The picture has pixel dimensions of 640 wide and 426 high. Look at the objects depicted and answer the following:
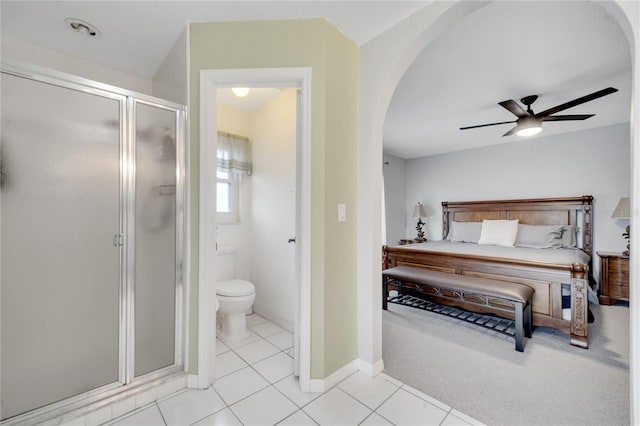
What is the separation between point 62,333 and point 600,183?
19.5ft

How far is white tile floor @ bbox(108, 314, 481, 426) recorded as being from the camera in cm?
152

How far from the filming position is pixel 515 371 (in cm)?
201

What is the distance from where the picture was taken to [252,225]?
10.6 feet

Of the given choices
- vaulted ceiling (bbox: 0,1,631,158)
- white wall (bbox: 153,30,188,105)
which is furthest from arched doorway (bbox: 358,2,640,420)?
white wall (bbox: 153,30,188,105)

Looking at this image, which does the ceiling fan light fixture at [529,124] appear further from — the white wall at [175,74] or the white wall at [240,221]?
the white wall at [175,74]

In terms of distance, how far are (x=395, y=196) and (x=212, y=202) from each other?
4.43 metres

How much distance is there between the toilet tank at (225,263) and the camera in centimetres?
289

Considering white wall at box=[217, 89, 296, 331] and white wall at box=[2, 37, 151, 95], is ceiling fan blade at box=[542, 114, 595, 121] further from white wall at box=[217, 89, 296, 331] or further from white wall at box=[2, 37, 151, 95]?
white wall at box=[2, 37, 151, 95]

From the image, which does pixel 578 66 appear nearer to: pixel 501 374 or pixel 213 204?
pixel 501 374

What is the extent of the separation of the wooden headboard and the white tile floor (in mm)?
3875

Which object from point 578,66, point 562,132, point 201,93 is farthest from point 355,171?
point 562,132

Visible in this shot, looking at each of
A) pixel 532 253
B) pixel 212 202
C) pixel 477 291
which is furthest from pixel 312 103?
pixel 532 253

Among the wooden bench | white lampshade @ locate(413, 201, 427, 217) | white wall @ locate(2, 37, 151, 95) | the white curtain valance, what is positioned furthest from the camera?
white lampshade @ locate(413, 201, 427, 217)

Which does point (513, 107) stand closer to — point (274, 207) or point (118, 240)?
point (274, 207)
